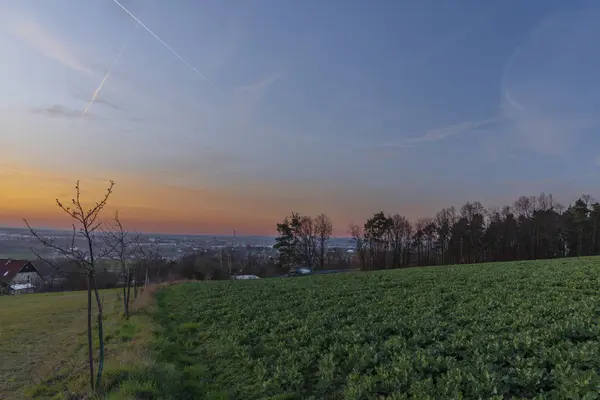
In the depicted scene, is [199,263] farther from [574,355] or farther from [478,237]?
[574,355]

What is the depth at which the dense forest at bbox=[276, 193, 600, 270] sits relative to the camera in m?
51.8

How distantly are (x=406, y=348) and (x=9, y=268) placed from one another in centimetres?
7369

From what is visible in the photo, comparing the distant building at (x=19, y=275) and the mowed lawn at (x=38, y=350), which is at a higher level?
the mowed lawn at (x=38, y=350)

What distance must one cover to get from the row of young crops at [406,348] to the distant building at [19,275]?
192 ft

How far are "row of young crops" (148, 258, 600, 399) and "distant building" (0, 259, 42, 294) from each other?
58.4 metres

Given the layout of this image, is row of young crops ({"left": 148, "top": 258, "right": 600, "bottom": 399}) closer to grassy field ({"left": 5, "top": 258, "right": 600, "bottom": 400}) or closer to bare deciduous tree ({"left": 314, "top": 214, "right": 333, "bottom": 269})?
grassy field ({"left": 5, "top": 258, "right": 600, "bottom": 400})

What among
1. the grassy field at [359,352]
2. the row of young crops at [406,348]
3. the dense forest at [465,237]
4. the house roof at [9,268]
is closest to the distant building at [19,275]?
the house roof at [9,268]

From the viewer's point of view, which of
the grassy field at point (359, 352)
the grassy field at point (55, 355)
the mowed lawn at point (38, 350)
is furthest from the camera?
the mowed lawn at point (38, 350)

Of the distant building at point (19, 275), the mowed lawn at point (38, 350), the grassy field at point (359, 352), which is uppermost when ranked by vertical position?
the grassy field at point (359, 352)

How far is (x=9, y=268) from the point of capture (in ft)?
198

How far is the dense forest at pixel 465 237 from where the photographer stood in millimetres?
51781

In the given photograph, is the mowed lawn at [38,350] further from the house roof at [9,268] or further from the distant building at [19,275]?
the house roof at [9,268]

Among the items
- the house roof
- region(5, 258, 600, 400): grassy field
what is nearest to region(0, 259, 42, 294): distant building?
the house roof

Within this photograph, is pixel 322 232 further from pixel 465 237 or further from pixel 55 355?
pixel 55 355
